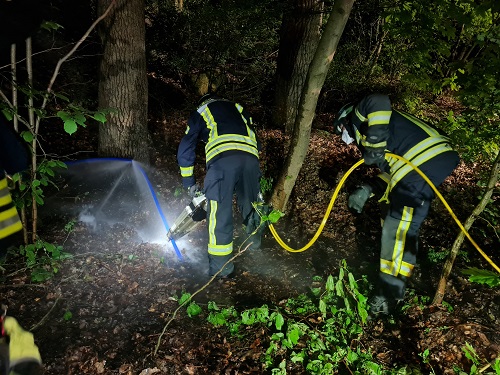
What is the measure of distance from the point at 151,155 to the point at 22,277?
3.26 metres

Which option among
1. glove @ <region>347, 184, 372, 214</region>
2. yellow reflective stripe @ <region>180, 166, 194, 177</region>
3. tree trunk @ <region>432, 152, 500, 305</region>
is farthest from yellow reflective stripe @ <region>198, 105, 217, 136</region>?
tree trunk @ <region>432, 152, 500, 305</region>

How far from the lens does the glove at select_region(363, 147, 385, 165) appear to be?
358 cm

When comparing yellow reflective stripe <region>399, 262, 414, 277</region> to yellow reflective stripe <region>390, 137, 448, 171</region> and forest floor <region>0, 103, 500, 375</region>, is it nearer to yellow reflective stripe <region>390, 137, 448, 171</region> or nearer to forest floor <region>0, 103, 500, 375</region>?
forest floor <region>0, 103, 500, 375</region>

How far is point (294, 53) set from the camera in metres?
7.77

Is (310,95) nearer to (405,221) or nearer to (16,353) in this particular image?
(405,221)

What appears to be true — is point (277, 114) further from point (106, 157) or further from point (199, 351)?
point (199, 351)

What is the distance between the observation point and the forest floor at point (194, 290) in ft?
9.84

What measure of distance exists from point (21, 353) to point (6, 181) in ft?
3.10

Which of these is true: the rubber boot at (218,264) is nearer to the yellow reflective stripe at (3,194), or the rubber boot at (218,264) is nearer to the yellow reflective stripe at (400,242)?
the yellow reflective stripe at (400,242)

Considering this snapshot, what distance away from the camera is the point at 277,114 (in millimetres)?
8367

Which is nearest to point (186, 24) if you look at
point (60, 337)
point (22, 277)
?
point (22, 277)

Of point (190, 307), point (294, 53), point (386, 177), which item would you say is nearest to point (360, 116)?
point (386, 177)

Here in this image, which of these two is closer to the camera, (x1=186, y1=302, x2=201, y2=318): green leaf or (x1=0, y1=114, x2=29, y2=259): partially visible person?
(x1=0, y1=114, x2=29, y2=259): partially visible person

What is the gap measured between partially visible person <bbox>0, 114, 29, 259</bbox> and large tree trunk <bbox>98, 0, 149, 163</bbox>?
2513 mm
